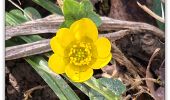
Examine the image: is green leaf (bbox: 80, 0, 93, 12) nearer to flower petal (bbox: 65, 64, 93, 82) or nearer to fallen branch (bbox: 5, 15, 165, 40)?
fallen branch (bbox: 5, 15, 165, 40)

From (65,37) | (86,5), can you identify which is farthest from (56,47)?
(86,5)

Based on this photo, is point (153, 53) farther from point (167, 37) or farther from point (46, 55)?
point (46, 55)

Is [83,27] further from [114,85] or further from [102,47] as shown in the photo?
[114,85]

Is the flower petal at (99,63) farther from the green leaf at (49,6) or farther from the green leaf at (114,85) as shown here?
the green leaf at (49,6)

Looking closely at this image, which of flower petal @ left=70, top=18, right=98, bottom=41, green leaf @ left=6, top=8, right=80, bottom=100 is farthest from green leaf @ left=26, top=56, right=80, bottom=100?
flower petal @ left=70, top=18, right=98, bottom=41

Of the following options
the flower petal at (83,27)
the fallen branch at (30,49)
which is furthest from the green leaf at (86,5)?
the fallen branch at (30,49)
